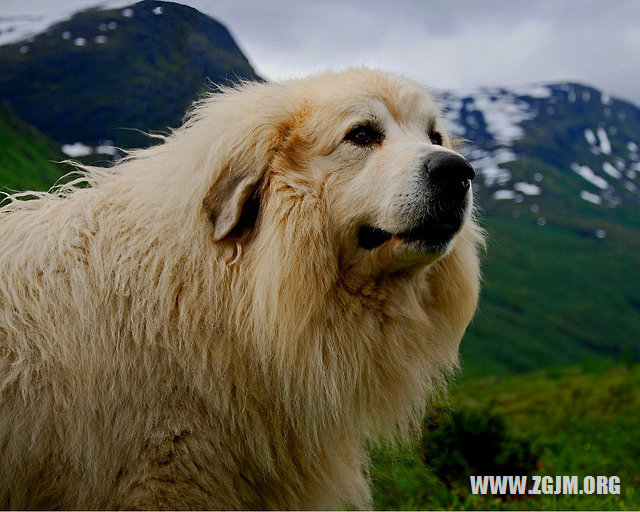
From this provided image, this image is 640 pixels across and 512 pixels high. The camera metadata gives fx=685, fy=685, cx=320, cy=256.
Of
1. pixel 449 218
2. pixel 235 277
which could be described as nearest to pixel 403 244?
pixel 449 218

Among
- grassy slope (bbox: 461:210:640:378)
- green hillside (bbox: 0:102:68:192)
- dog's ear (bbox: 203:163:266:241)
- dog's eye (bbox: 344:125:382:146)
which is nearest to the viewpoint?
dog's ear (bbox: 203:163:266:241)

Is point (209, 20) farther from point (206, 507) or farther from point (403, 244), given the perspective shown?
point (206, 507)

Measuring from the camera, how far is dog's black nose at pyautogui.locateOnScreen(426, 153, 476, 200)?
4.46 metres

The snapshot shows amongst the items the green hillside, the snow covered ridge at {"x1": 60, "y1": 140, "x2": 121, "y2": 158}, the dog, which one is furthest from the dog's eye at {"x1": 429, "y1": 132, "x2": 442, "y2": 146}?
the green hillside

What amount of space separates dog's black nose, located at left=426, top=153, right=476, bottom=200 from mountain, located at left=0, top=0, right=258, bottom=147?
2191 mm

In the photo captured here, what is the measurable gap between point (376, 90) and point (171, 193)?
1637 millimetres

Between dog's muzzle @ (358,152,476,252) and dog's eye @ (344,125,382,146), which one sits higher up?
dog's eye @ (344,125,382,146)

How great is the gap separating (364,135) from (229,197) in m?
1.06

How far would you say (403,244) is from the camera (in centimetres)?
455

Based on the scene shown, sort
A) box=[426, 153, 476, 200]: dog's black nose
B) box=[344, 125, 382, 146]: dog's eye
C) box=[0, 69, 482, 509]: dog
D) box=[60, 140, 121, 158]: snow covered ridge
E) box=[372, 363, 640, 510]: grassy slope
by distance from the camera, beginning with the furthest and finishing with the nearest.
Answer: box=[60, 140, 121, 158]: snow covered ridge < box=[372, 363, 640, 510]: grassy slope < box=[344, 125, 382, 146]: dog's eye < box=[426, 153, 476, 200]: dog's black nose < box=[0, 69, 482, 509]: dog

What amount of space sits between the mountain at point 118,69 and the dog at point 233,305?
4.91 ft

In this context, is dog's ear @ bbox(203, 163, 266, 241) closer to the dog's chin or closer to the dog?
the dog

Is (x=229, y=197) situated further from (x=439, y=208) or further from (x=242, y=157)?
(x=439, y=208)

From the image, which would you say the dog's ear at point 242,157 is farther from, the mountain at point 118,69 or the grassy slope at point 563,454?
the grassy slope at point 563,454
